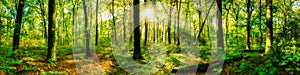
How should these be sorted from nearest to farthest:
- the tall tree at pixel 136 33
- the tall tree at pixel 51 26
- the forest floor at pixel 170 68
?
1. the forest floor at pixel 170 68
2. the tall tree at pixel 51 26
3. the tall tree at pixel 136 33

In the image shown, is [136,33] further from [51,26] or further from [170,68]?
[51,26]

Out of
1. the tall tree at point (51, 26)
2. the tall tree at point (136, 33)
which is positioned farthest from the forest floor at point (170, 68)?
the tall tree at point (136, 33)

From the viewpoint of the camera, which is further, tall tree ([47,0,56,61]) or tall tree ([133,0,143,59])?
tall tree ([133,0,143,59])

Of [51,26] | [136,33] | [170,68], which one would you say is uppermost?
[51,26]

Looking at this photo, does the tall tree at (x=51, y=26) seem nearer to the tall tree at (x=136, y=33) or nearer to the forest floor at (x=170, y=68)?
the forest floor at (x=170, y=68)

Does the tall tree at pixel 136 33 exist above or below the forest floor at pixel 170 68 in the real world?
above

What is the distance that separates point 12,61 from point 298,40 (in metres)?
10.2

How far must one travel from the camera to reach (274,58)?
739 cm

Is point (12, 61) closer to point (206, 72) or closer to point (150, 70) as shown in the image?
point (150, 70)

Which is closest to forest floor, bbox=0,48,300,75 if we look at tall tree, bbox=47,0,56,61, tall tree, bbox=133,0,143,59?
tall tree, bbox=47,0,56,61

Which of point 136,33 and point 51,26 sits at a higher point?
point 51,26

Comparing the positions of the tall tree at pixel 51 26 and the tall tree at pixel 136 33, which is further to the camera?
the tall tree at pixel 136 33

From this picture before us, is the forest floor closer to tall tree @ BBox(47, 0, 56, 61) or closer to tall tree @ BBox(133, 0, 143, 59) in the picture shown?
tall tree @ BBox(47, 0, 56, 61)

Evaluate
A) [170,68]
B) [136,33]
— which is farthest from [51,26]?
[170,68]
